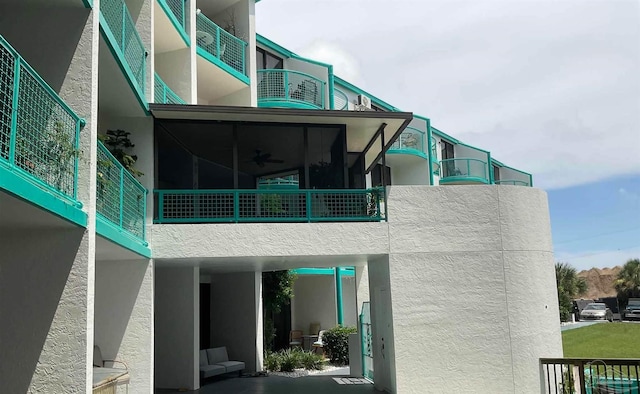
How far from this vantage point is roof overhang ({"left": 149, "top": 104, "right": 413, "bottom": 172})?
13016mm

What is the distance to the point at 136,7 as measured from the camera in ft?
44.3

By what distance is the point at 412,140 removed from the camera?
93.9 feet

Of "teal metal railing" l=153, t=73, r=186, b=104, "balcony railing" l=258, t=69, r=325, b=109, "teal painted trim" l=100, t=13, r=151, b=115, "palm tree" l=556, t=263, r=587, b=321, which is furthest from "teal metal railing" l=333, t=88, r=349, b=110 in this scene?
"palm tree" l=556, t=263, r=587, b=321

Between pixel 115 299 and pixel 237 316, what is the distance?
23.9ft

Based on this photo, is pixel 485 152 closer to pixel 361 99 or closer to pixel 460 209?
pixel 361 99

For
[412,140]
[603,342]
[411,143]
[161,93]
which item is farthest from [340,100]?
[603,342]

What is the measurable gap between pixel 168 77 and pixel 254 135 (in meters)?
3.28

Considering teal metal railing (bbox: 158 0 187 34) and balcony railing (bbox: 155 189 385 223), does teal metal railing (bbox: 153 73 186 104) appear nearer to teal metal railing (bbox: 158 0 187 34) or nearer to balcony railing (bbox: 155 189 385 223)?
teal metal railing (bbox: 158 0 187 34)

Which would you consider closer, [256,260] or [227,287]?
[256,260]

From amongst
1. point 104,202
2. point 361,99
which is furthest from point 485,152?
point 104,202

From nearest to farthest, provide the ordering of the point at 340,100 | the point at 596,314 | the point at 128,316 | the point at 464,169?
the point at 128,316 < the point at 340,100 < the point at 464,169 < the point at 596,314

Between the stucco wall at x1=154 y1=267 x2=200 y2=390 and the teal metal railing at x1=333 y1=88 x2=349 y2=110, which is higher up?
the teal metal railing at x1=333 y1=88 x2=349 y2=110

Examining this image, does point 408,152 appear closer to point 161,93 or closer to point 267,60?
point 267,60

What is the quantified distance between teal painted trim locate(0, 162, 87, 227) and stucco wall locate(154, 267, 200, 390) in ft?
27.6
